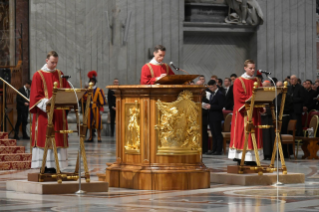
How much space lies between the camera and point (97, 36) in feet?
63.1

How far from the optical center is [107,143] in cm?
1681

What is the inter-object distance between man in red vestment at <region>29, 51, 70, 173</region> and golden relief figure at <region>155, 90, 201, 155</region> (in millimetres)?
1191

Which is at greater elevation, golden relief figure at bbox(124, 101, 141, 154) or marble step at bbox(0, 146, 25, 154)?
golden relief figure at bbox(124, 101, 141, 154)

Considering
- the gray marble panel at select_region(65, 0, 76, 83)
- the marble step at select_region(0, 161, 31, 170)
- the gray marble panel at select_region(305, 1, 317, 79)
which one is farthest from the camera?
the gray marble panel at select_region(305, 1, 317, 79)

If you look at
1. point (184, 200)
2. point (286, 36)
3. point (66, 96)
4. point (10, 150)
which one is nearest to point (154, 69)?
point (66, 96)

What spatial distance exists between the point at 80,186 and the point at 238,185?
212 centimetres

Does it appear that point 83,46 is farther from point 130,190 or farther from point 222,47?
Answer: point 130,190

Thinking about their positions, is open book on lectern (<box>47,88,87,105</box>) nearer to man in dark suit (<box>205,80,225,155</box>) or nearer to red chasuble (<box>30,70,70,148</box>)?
red chasuble (<box>30,70,70,148</box>)

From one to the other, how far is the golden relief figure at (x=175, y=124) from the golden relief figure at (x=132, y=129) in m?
0.27

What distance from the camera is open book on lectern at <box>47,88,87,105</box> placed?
299 inches

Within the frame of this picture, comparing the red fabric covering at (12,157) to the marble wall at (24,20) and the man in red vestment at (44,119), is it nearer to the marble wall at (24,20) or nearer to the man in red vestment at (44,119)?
the man in red vestment at (44,119)

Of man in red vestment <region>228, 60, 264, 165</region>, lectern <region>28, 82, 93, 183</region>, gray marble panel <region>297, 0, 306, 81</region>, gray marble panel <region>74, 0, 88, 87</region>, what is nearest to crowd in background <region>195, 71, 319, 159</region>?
man in red vestment <region>228, 60, 264, 165</region>

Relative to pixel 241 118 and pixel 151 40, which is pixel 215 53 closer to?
pixel 151 40

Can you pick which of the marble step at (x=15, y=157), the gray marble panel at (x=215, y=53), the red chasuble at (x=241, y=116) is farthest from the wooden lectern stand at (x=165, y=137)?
the gray marble panel at (x=215, y=53)
